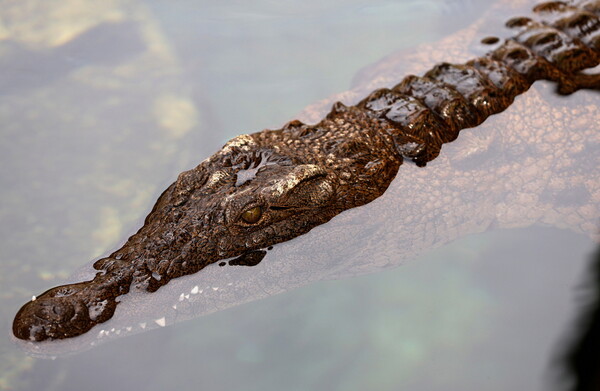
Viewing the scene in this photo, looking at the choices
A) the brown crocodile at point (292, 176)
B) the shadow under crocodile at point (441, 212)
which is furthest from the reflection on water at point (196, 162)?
the brown crocodile at point (292, 176)

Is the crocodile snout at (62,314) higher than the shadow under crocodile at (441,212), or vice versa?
the crocodile snout at (62,314)

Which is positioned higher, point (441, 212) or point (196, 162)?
point (196, 162)

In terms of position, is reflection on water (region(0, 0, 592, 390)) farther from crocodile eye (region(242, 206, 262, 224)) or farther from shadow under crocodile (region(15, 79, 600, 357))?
crocodile eye (region(242, 206, 262, 224))

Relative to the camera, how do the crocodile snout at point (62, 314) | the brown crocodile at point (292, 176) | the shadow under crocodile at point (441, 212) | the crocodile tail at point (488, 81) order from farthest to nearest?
1. the crocodile tail at point (488, 81)
2. the shadow under crocodile at point (441, 212)
3. the brown crocodile at point (292, 176)
4. the crocodile snout at point (62, 314)

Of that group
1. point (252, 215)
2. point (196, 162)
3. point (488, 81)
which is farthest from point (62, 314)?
point (488, 81)

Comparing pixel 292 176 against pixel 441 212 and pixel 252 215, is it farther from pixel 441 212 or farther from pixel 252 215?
pixel 441 212

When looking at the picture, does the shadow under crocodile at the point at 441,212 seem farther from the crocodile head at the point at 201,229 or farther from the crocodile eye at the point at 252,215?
the crocodile eye at the point at 252,215
